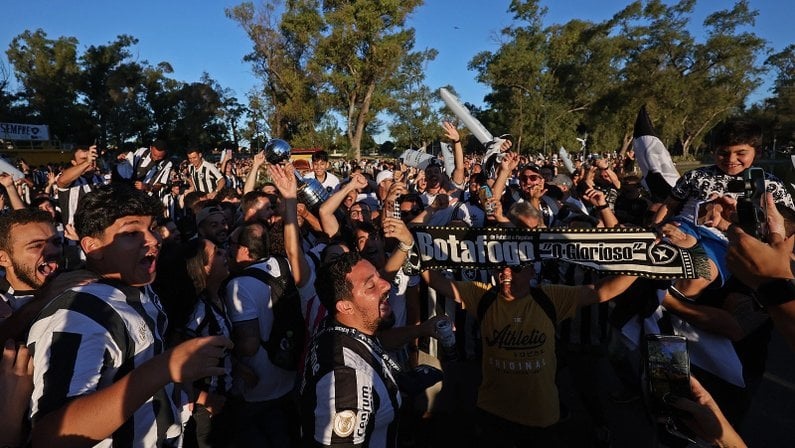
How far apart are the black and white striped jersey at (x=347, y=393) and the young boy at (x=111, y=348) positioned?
1.65ft

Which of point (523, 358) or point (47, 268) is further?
point (523, 358)

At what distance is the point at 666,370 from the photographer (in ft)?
6.05

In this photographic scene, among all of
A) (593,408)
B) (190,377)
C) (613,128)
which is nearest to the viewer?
(190,377)

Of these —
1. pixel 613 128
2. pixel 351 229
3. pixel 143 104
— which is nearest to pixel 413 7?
pixel 613 128

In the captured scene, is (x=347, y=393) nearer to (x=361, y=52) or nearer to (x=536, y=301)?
(x=536, y=301)

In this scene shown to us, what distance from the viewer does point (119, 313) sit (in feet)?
5.68

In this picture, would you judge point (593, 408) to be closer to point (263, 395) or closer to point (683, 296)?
point (683, 296)

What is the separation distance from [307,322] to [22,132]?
4352cm

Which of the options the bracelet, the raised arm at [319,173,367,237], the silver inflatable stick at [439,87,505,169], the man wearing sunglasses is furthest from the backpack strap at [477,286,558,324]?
the silver inflatable stick at [439,87,505,169]

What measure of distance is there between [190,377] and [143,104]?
56949 millimetres

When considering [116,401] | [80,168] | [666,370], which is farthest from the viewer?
[80,168]

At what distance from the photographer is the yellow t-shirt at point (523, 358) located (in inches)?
117

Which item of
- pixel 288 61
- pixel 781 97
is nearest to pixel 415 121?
pixel 288 61

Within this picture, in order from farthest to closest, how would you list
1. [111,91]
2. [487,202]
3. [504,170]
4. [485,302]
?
[111,91] → [504,170] → [487,202] → [485,302]
